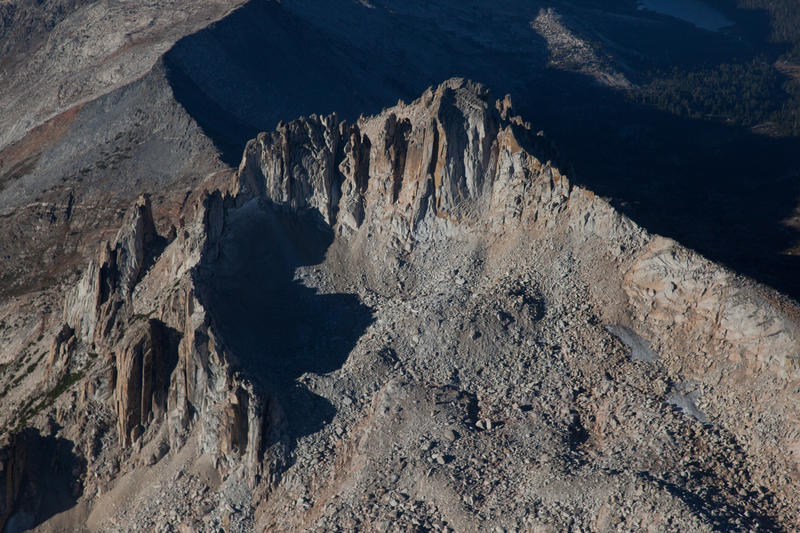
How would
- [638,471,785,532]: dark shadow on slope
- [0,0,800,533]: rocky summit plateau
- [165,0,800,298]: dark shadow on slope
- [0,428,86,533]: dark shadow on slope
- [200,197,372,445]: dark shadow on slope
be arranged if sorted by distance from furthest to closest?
[165,0,800,298]: dark shadow on slope < [200,197,372,445]: dark shadow on slope < [0,428,86,533]: dark shadow on slope < [0,0,800,533]: rocky summit plateau < [638,471,785,532]: dark shadow on slope

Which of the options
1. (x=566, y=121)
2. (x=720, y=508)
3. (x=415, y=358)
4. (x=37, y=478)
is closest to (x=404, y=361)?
(x=415, y=358)

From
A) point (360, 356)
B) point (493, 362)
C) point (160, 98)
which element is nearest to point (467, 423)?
point (493, 362)

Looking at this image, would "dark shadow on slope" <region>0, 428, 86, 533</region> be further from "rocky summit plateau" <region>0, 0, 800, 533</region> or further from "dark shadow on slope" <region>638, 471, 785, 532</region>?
"dark shadow on slope" <region>638, 471, 785, 532</region>

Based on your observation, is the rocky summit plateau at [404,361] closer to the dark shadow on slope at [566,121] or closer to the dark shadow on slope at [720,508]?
the dark shadow on slope at [720,508]

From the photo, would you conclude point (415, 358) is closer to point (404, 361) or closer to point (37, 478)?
point (404, 361)

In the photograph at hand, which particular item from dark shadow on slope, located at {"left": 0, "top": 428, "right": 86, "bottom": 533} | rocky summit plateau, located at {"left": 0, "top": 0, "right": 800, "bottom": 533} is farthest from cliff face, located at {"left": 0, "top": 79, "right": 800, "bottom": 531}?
dark shadow on slope, located at {"left": 0, "top": 428, "right": 86, "bottom": 533}

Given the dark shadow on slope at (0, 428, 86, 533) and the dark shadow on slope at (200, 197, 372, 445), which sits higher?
the dark shadow on slope at (200, 197, 372, 445)
